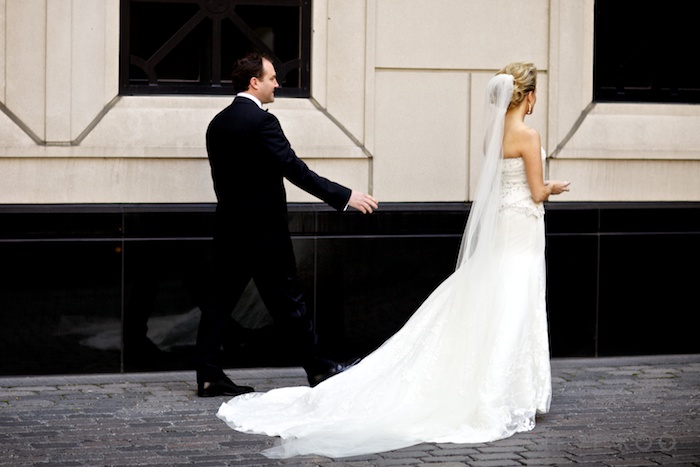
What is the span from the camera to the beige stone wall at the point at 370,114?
8.45 metres

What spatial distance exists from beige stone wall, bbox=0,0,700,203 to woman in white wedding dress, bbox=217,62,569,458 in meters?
1.43

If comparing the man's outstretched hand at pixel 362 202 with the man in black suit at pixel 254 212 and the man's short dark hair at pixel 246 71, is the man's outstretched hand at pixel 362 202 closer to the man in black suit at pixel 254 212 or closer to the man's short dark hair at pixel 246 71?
the man in black suit at pixel 254 212

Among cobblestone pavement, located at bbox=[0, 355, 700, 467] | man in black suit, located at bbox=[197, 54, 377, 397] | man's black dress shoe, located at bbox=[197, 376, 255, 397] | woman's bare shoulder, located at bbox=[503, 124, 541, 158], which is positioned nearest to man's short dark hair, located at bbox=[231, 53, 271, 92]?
man in black suit, located at bbox=[197, 54, 377, 397]

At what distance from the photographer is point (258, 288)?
7.91 meters

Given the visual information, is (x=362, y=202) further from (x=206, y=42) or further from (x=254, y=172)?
(x=206, y=42)

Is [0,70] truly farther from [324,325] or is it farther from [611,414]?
[611,414]

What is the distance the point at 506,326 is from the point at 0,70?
379 centimetres

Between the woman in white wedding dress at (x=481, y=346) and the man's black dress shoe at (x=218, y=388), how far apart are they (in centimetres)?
21

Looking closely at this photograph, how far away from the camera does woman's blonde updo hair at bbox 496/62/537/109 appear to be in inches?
296

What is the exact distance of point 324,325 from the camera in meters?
8.80

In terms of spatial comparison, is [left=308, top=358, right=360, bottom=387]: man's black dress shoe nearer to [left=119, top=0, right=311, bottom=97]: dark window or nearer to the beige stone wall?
the beige stone wall

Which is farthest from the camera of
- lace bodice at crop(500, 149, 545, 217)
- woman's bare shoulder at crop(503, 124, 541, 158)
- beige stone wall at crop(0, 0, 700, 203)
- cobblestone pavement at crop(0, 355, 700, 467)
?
beige stone wall at crop(0, 0, 700, 203)

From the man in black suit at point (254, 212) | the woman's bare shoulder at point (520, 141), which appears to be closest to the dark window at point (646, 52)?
the woman's bare shoulder at point (520, 141)

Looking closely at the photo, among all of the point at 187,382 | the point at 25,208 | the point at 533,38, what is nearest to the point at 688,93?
the point at 533,38
